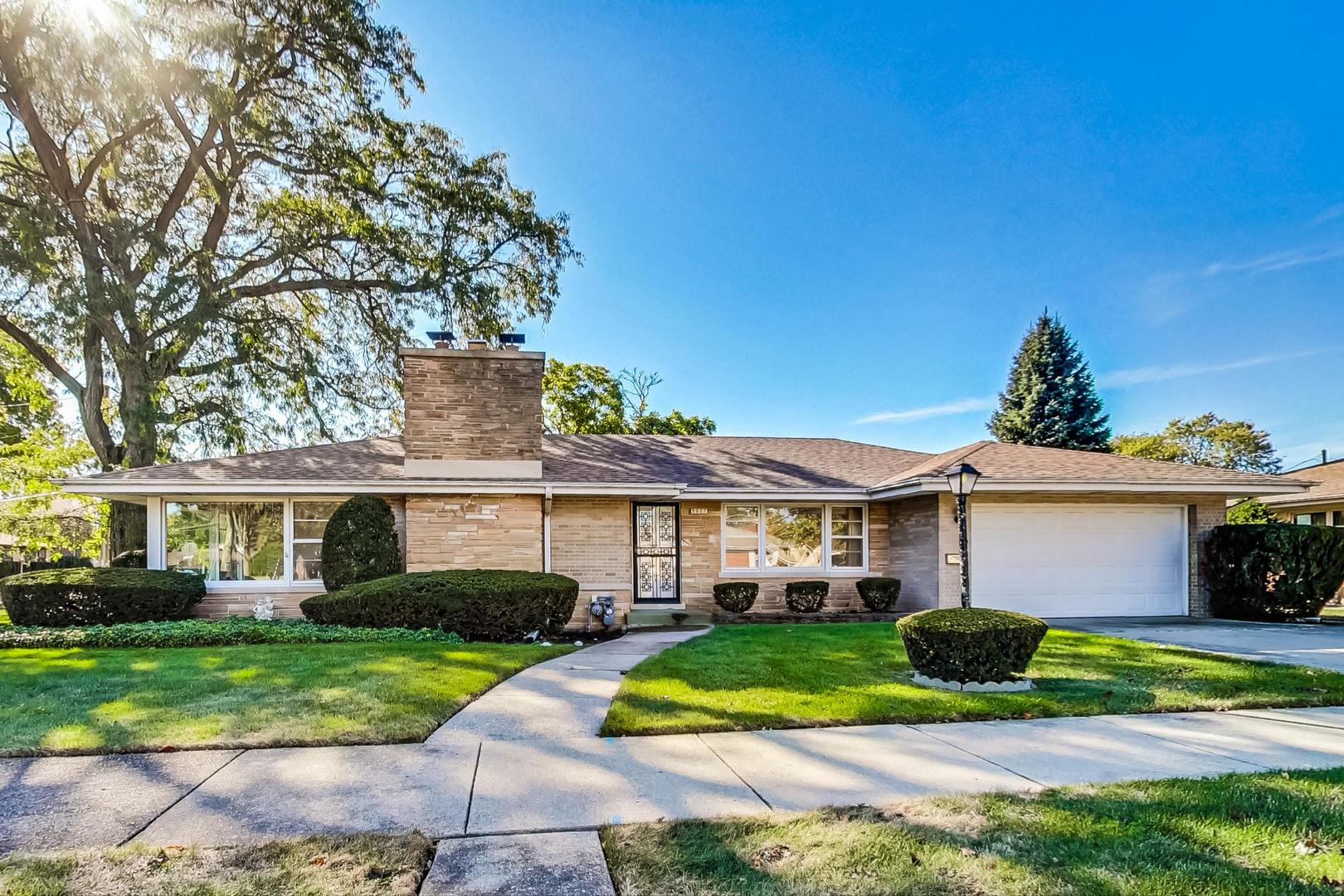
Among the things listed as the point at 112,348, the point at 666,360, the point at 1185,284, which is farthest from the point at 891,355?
the point at 112,348

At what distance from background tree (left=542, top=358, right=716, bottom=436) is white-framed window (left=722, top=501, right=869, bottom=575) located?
15068mm

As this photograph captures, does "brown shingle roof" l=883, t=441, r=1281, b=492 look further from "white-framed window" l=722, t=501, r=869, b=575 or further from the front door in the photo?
the front door

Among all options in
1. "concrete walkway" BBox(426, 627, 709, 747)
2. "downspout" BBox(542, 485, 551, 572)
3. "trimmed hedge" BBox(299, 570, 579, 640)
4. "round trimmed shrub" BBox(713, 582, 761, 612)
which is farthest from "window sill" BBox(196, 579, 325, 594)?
"round trimmed shrub" BBox(713, 582, 761, 612)

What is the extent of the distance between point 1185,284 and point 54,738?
839 inches

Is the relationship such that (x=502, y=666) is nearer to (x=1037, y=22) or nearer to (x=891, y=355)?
(x=1037, y=22)

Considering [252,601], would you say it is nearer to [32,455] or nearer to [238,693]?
[238,693]

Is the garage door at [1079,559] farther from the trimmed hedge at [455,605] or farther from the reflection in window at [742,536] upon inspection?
the trimmed hedge at [455,605]

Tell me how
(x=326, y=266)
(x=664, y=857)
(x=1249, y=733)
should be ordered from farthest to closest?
(x=326, y=266), (x=1249, y=733), (x=664, y=857)

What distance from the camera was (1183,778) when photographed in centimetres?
409

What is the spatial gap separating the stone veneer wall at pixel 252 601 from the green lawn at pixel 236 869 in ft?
30.4

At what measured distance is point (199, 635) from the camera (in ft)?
31.0

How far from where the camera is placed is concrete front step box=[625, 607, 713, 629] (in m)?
12.8

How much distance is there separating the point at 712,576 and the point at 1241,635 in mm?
8683

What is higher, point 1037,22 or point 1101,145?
point 1037,22
